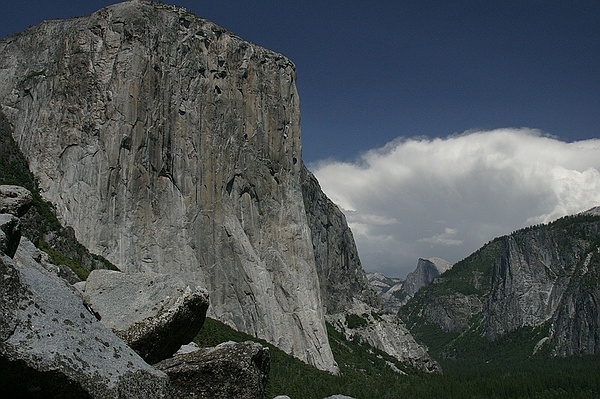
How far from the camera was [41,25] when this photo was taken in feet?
332

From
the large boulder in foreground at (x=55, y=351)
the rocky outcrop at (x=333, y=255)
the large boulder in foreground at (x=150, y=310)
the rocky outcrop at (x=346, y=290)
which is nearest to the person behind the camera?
the large boulder in foreground at (x=55, y=351)

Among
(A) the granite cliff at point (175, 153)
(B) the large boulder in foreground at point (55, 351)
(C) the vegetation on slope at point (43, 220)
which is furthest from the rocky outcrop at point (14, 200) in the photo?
(A) the granite cliff at point (175, 153)

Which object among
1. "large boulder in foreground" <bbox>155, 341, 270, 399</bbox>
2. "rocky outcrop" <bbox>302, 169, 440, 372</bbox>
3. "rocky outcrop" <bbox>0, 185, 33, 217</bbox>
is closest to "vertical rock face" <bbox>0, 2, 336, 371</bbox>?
"rocky outcrop" <bbox>302, 169, 440, 372</bbox>

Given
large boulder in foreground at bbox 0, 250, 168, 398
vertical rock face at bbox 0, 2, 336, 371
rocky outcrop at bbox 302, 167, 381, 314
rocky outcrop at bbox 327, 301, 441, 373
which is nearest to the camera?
large boulder in foreground at bbox 0, 250, 168, 398

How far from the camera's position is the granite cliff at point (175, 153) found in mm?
82500

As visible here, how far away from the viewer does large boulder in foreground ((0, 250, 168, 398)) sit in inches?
310

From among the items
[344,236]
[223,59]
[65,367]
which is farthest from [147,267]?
[344,236]

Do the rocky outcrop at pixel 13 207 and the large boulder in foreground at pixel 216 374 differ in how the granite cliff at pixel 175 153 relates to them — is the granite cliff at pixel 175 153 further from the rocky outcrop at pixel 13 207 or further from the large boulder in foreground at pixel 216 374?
the large boulder in foreground at pixel 216 374

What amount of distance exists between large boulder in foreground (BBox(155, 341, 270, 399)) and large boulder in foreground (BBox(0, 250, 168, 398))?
60.9 inches

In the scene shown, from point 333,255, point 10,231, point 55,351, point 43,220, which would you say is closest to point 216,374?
point 55,351

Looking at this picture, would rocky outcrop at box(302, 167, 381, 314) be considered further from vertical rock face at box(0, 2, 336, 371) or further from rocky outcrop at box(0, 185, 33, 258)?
rocky outcrop at box(0, 185, 33, 258)

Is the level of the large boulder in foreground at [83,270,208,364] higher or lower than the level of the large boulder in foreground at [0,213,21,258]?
lower

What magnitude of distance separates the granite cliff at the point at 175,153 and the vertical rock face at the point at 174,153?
0.62 feet

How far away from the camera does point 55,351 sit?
8250mm
